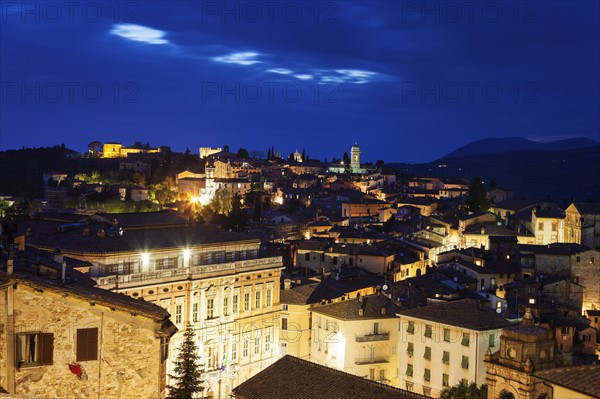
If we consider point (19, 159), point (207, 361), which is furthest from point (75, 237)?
point (19, 159)

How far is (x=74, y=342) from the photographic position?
53.9ft

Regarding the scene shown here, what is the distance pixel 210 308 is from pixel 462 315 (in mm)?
15903

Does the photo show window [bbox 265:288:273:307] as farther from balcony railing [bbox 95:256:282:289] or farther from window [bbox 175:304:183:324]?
window [bbox 175:304:183:324]

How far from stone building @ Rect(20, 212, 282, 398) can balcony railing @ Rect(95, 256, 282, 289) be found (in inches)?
2.2

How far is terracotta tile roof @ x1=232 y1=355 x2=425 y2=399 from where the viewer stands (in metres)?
27.1

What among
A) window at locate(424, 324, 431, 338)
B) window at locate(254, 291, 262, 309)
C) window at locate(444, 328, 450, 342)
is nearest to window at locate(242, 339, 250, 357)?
window at locate(254, 291, 262, 309)

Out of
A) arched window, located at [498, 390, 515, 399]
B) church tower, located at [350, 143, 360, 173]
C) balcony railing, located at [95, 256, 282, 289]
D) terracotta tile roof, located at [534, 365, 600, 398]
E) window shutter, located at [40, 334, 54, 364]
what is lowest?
arched window, located at [498, 390, 515, 399]

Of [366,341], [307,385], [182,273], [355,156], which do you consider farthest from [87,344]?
[355,156]

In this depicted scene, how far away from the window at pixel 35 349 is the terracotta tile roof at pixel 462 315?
2796 centimetres

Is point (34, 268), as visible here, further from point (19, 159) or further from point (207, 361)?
point (19, 159)

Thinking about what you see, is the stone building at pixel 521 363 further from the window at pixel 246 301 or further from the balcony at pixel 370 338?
the window at pixel 246 301

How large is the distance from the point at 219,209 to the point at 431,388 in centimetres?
8085

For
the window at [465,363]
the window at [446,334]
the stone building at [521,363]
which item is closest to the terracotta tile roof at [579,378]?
the stone building at [521,363]

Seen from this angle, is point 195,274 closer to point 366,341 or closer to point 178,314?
point 178,314
